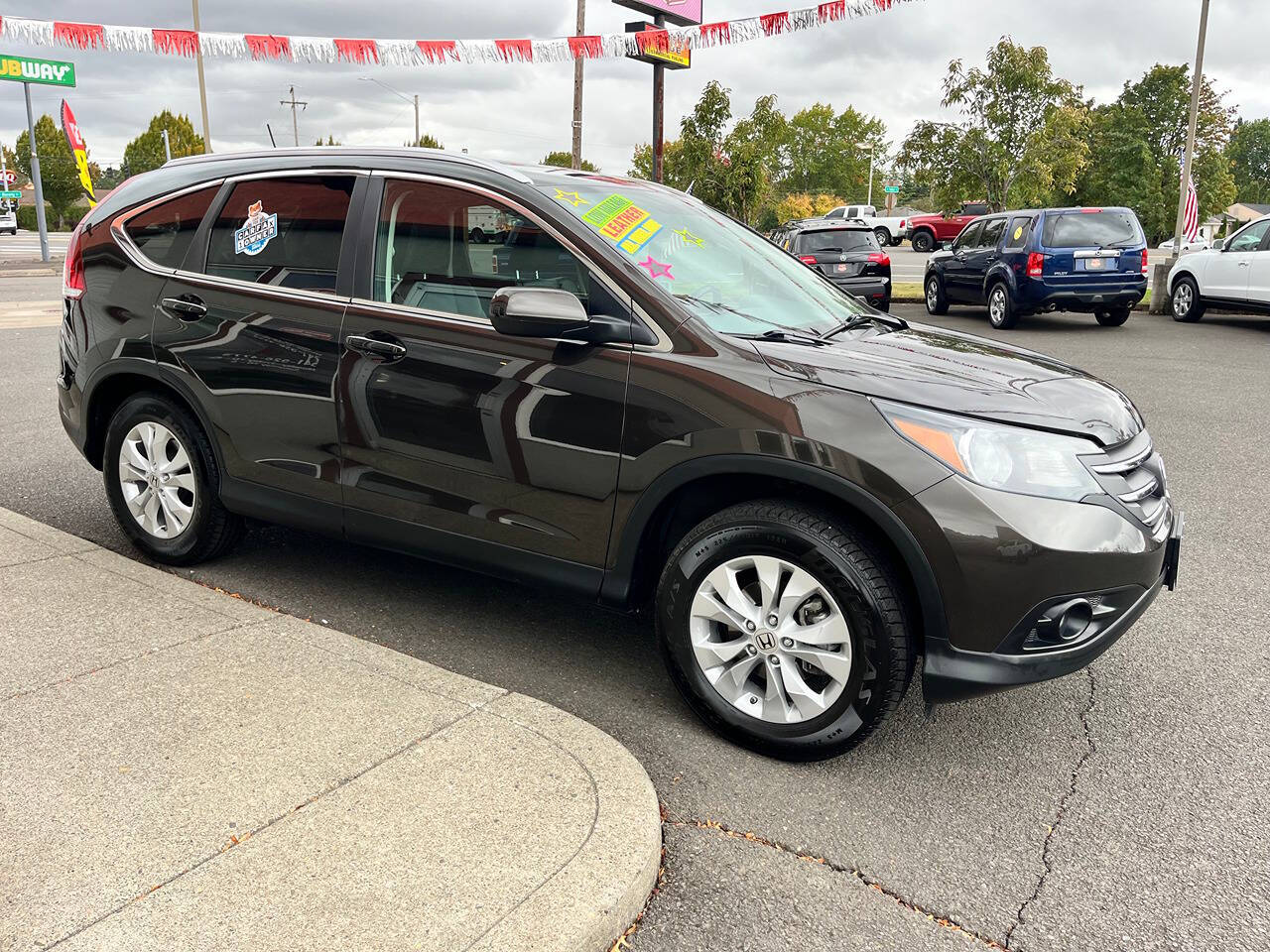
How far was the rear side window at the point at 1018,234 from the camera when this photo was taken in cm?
1526

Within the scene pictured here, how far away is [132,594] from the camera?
412 centimetres

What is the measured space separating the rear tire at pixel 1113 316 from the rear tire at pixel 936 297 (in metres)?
2.51

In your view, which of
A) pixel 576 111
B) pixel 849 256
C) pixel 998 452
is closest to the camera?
pixel 998 452

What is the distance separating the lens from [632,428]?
3248mm

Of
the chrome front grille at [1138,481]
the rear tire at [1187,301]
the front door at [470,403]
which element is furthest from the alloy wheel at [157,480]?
the rear tire at [1187,301]

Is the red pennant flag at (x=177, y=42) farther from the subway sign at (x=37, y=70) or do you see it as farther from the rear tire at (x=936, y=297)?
the subway sign at (x=37, y=70)

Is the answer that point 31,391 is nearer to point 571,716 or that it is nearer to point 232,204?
point 232,204

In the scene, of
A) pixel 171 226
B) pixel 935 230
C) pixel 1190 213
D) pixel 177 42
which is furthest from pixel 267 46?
pixel 935 230

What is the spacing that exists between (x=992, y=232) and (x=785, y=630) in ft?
49.5

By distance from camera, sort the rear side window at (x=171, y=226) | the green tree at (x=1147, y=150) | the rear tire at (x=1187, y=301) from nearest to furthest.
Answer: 1. the rear side window at (x=171, y=226)
2. the rear tire at (x=1187, y=301)
3. the green tree at (x=1147, y=150)

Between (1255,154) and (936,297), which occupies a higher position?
(1255,154)

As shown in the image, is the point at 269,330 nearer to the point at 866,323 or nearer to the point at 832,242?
the point at 866,323

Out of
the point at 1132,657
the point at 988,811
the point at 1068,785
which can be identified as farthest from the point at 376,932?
the point at 1132,657

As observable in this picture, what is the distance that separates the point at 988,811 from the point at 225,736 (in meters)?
2.21
